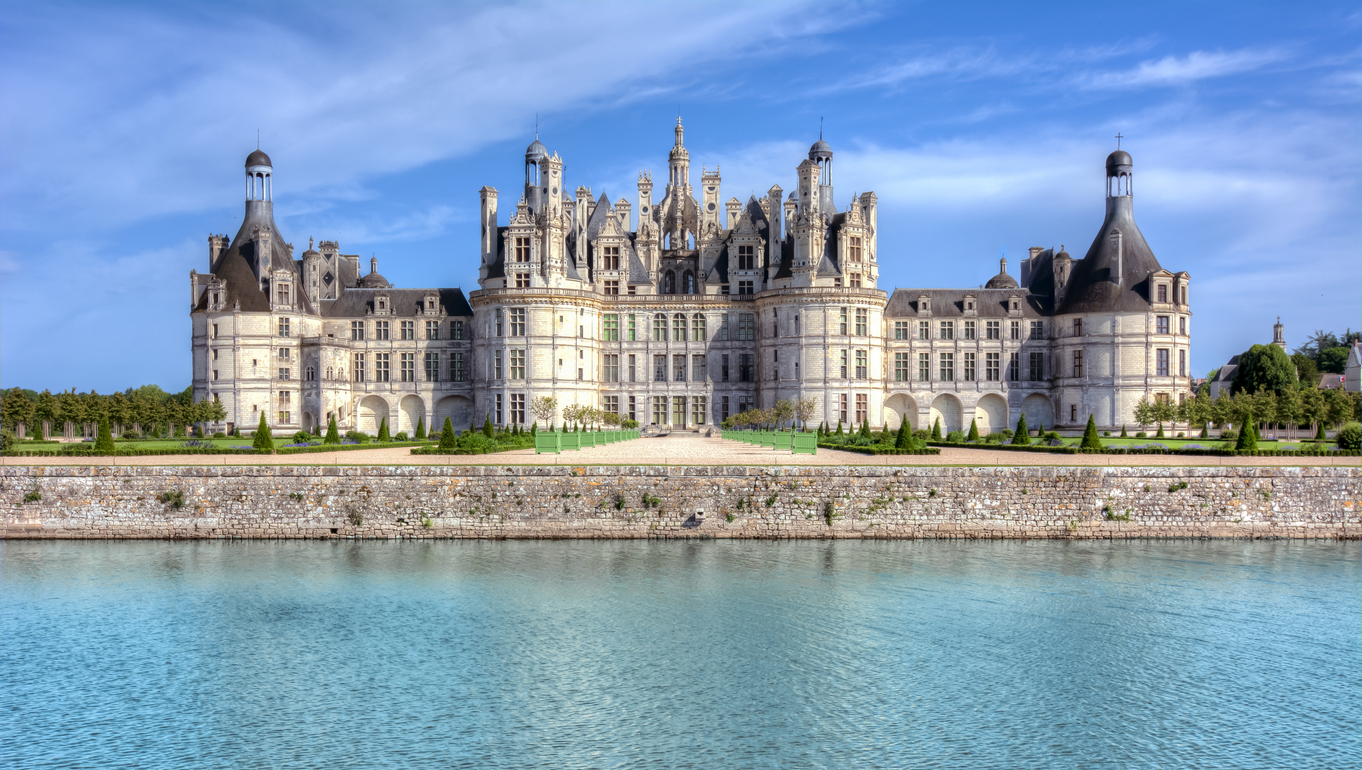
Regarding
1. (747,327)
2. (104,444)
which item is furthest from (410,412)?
(104,444)

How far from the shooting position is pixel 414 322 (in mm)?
74000

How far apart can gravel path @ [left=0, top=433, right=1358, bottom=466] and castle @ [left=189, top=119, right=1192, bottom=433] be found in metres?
25.0

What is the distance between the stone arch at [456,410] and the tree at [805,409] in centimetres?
2388

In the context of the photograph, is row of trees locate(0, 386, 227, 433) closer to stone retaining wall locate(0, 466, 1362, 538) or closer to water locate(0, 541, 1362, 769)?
stone retaining wall locate(0, 466, 1362, 538)

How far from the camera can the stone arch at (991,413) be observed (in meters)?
73.6

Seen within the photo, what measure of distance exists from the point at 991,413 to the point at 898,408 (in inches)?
263

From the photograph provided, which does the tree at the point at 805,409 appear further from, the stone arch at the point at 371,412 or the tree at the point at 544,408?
the stone arch at the point at 371,412

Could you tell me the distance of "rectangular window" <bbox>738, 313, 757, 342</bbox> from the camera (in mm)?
73188

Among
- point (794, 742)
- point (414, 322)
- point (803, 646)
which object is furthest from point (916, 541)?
point (414, 322)

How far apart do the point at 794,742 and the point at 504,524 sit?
58.4 feet

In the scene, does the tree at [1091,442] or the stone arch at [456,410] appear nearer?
the tree at [1091,442]

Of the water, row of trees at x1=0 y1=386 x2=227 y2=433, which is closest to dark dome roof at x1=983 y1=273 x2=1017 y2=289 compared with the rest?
the water

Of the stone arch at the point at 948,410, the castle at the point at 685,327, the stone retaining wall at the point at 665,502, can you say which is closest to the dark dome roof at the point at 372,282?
the castle at the point at 685,327

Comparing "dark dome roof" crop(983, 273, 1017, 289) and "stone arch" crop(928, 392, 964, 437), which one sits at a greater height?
"dark dome roof" crop(983, 273, 1017, 289)
